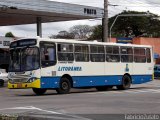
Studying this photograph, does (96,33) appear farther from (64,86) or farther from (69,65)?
(64,86)

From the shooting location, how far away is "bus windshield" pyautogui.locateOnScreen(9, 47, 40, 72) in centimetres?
2475

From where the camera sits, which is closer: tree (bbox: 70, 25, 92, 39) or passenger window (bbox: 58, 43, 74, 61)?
passenger window (bbox: 58, 43, 74, 61)

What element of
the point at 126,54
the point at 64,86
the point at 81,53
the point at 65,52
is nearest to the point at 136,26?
the point at 126,54

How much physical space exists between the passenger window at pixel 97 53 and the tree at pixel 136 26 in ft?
253

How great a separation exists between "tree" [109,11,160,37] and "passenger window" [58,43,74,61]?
7954cm

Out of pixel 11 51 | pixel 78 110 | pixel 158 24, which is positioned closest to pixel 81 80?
pixel 11 51

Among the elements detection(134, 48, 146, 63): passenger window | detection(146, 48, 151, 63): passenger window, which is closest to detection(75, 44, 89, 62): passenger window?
detection(134, 48, 146, 63): passenger window

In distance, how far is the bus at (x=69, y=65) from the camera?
978 inches

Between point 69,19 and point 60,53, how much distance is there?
22342mm

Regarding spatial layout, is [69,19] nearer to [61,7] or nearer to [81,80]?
[61,7]

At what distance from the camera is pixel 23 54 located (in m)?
25.4

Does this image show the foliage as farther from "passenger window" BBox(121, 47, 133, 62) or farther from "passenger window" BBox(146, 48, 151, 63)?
"passenger window" BBox(121, 47, 133, 62)

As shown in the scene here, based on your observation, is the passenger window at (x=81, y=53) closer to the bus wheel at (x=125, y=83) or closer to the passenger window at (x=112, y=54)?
the passenger window at (x=112, y=54)

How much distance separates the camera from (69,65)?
2628 centimetres
